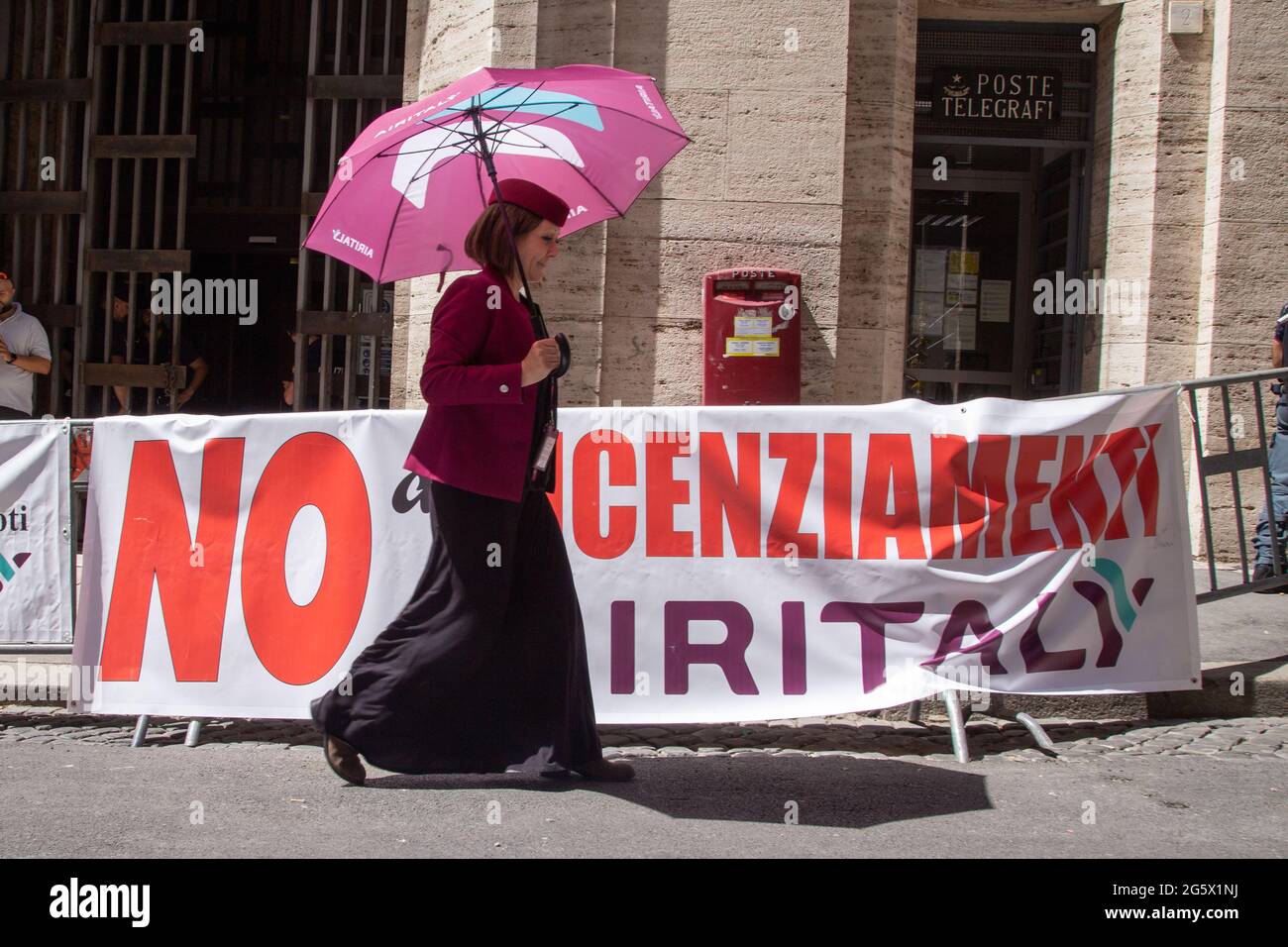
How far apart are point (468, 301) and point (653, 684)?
1822 mm

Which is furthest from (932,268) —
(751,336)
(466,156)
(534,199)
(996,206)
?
(534,199)

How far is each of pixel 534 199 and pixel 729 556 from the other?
176 cm

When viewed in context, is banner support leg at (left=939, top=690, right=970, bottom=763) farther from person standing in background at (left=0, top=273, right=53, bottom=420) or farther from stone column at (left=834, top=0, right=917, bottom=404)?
person standing in background at (left=0, top=273, right=53, bottom=420)

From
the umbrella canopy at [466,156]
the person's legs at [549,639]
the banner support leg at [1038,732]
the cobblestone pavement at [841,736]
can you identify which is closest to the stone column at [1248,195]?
the cobblestone pavement at [841,736]

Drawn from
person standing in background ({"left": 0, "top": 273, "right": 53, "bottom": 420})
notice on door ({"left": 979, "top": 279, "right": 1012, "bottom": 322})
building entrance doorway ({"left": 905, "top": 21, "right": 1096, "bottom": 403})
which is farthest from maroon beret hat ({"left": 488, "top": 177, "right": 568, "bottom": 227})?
notice on door ({"left": 979, "top": 279, "right": 1012, "bottom": 322})

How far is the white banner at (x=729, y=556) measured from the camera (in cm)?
512

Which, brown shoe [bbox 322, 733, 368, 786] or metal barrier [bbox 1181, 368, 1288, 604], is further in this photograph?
metal barrier [bbox 1181, 368, 1288, 604]

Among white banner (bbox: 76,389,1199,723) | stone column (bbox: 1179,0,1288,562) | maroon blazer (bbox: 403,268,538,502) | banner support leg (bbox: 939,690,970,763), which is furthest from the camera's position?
stone column (bbox: 1179,0,1288,562)

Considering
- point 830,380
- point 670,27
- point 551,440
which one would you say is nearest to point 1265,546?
point 830,380

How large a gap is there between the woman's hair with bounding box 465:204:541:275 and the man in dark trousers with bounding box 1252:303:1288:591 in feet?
14.1

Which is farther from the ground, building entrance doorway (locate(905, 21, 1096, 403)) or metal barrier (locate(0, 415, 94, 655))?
building entrance doorway (locate(905, 21, 1096, 403))

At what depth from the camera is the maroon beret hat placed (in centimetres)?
418

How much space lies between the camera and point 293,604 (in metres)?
5.18

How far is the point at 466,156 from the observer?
452cm
